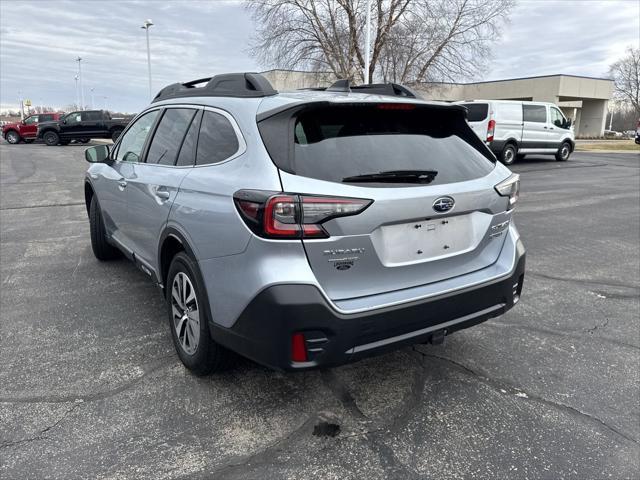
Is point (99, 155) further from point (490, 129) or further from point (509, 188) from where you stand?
point (490, 129)

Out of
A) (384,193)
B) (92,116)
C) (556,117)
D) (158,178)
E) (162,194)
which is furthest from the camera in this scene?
(92,116)

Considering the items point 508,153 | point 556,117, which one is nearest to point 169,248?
point 508,153

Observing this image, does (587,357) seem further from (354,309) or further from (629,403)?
(354,309)

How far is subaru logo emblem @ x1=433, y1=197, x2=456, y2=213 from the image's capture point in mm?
2586

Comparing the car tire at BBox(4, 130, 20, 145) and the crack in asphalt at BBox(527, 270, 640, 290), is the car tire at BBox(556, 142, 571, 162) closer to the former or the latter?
the crack in asphalt at BBox(527, 270, 640, 290)

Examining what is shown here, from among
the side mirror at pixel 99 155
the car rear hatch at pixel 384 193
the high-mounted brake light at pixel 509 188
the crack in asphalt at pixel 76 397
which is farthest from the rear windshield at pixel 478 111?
the crack in asphalt at pixel 76 397

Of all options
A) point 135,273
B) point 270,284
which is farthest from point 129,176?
point 270,284

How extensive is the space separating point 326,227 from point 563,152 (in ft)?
65.5

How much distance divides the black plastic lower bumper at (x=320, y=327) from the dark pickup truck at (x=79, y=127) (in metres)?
28.6

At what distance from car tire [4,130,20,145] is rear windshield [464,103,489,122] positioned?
27.8 metres

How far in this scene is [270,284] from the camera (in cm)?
229

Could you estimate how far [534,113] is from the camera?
1766cm

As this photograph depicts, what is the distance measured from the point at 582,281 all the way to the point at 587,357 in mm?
1840

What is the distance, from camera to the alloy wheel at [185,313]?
2.96 m
